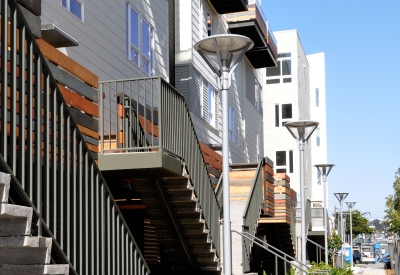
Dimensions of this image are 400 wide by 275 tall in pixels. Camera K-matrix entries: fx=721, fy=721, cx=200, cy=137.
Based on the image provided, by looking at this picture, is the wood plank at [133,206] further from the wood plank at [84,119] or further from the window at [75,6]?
the wood plank at [84,119]

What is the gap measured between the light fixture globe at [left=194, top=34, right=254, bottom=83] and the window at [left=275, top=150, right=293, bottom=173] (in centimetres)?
3672

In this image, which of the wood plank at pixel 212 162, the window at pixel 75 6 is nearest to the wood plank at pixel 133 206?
the wood plank at pixel 212 162

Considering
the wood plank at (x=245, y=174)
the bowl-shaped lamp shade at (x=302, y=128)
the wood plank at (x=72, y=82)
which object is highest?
the bowl-shaped lamp shade at (x=302, y=128)

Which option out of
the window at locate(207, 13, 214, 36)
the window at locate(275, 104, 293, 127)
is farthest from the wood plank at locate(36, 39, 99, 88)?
the window at locate(275, 104, 293, 127)

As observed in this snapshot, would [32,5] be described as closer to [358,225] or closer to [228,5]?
[228,5]

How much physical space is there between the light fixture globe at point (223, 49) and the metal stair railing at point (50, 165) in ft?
9.61

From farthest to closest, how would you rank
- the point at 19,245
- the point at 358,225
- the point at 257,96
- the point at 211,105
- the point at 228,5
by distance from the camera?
the point at 358,225
the point at 257,96
the point at 228,5
the point at 211,105
the point at 19,245

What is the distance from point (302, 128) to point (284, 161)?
1183 inches

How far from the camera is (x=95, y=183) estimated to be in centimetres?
714

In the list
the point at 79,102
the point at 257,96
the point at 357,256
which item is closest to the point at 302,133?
the point at 79,102

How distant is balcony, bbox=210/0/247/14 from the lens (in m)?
23.9

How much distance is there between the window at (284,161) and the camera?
152 ft

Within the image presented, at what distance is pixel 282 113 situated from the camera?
46875 millimetres

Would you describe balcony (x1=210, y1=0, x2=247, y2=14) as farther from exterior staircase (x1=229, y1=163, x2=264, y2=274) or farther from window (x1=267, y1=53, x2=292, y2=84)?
window (x1=267, y1=53, x2=292, y2=84)
